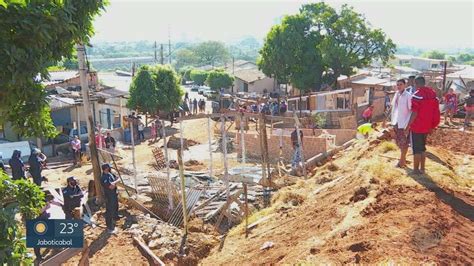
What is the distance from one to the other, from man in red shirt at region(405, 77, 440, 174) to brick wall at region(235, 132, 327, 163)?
862cm

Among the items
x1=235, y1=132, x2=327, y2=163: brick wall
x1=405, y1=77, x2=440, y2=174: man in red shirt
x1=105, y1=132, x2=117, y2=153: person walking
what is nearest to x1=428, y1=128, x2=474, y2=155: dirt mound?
x1=405, y1=77, x2=440, y2=174: man in red shirt

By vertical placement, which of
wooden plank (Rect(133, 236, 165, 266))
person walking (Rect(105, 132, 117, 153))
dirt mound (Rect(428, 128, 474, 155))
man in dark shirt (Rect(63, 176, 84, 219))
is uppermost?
dirt mound (Rect(428, 128, 474, 155))

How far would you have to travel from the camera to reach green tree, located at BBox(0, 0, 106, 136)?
384cm

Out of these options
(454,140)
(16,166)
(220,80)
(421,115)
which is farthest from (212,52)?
(421,115)

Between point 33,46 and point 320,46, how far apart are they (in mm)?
30851

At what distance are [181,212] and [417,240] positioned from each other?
6621 mm

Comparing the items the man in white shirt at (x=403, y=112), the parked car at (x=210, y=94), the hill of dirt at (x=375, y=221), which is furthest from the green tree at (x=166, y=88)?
the man in white shirt at (x=403, y=112)

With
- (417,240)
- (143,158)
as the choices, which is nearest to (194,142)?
(143,158)

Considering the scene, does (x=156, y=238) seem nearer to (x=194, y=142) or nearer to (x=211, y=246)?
(x=211, y=246)

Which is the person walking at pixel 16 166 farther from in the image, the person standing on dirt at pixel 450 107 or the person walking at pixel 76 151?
the person standing on dirt at pixel 450 107

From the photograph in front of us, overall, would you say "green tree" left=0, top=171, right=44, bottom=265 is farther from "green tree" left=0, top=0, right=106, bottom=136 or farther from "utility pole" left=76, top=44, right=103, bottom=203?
"utility pole" left=76, top=44, right=103, bottom=203

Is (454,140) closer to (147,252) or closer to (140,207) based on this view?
(147,252)

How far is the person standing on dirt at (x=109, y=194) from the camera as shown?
1010 centimetres

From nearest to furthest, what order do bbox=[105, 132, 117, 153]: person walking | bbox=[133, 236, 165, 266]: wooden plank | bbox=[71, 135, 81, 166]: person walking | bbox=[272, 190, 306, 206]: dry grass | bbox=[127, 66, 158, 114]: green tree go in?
bbox=[133, 236, 165, 266]: wooden plank
bbox=[272, 190, 306, 206]: dry grass
bbox=[71, 135, 81, 166]: person walking
bbox=[105, 132, 117, 153]: person walking
bbox=[127, 66, 158, 114]: green tree
